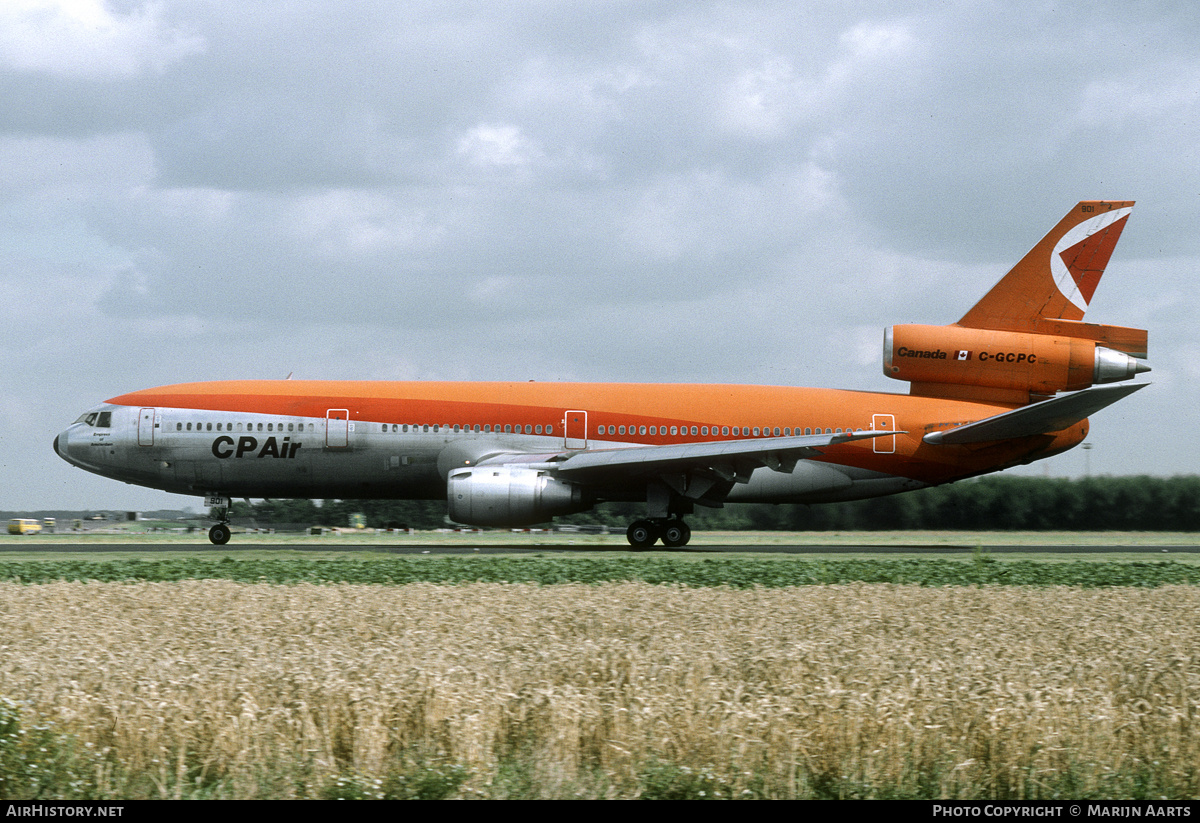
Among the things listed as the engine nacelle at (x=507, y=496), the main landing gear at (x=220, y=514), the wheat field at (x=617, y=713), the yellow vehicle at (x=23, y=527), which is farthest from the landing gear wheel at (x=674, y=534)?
the yellow vehicle at (x=23, y=527)

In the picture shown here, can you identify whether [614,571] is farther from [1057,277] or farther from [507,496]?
[1057,277]

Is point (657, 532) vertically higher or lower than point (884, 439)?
lower

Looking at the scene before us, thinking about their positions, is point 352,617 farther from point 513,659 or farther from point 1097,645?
point 1097,645

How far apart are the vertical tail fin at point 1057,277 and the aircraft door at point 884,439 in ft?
11.9

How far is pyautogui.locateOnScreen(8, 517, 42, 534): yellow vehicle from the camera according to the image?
3862 cm

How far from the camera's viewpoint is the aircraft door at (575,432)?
86.3 feet

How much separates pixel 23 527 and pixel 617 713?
38.2 metres

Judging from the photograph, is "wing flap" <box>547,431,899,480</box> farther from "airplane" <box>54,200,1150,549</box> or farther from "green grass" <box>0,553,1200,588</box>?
"green grass" <box>0,553,1200,588</box>

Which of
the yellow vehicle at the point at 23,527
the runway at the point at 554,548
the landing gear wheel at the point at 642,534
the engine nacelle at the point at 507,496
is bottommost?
the yellow vehicle at the point at 23,527

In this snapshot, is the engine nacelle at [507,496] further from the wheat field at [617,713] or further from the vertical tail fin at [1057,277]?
the wheat field at [617,713]

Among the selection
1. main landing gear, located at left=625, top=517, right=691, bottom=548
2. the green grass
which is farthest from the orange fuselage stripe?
the green grass

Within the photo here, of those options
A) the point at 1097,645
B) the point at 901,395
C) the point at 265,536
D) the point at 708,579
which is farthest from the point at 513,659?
the point at 265,536

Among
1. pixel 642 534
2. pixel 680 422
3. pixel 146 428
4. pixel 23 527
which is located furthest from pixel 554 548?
pixel 23 527

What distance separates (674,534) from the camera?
1033 inches
